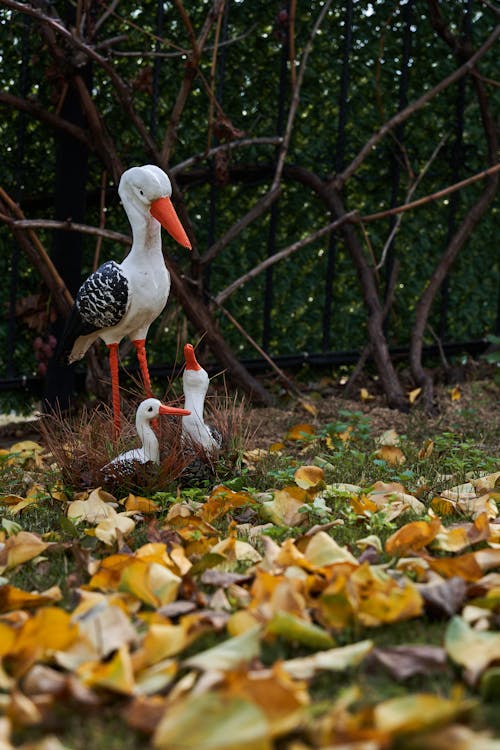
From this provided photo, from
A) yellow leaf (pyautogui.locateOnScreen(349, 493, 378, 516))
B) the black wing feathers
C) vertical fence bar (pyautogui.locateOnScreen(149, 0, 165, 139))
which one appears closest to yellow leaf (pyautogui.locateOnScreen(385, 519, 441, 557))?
yellow leaf (pyautogui.locateOnScreen(349, 493, 378, 516))

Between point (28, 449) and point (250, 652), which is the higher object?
point (250, 652)

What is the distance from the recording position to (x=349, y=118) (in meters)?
4.04

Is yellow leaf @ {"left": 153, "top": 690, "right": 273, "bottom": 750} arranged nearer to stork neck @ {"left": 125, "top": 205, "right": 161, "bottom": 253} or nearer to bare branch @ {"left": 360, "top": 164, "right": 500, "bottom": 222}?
stork neck @ {"left": 125, "top": 205, "right": 161, "bottom": 253}

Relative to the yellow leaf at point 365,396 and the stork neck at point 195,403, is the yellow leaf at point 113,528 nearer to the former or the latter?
the stork neck at point 195,403

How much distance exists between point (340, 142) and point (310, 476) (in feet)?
6.35

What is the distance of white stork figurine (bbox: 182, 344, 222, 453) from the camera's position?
2.46 metres

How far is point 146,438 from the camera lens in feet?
7.67

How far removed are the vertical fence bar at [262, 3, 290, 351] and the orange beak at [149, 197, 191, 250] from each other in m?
1.38

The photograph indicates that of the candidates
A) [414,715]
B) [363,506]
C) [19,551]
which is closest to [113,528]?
[19,551]

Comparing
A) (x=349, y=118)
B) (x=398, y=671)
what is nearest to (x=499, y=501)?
(x=398, y=671)

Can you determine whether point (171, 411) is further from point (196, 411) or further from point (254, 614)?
point (254, 614)

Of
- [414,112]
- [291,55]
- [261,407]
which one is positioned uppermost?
[291,55]

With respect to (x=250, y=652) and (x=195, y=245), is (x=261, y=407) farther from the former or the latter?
(x=250, y=652)

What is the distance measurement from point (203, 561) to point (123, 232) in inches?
90.8
